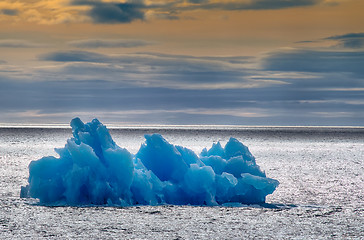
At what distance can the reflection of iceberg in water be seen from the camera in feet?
25.0

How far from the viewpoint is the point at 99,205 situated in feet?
24.8

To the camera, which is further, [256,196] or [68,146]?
[256,196]

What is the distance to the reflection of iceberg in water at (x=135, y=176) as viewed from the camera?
25.0ft

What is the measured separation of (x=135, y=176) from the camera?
781 cm

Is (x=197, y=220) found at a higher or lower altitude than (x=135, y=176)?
lower

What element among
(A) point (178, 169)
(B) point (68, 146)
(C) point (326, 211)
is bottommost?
(C) point (326, 211)

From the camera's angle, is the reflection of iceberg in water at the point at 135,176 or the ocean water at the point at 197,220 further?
the reflection of iceberg in water at the point at 135,176

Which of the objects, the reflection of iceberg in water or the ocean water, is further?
the reflection of iceberg in water

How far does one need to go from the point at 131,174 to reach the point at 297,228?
2597 millimetres

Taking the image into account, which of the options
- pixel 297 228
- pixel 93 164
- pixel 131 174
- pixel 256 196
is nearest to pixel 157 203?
pixel 131 174

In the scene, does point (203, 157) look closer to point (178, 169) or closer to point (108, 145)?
point (178, 169)

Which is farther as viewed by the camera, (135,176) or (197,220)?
(135,176)

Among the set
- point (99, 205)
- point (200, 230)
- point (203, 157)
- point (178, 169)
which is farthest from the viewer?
point (203, 157)

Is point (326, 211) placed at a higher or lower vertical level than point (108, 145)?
lower
